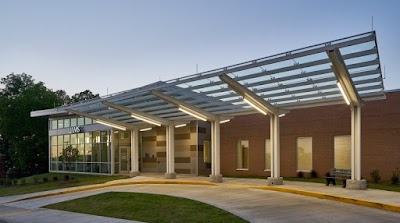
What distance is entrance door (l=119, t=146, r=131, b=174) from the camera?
3297 centimetres

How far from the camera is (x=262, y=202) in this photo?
50.1 feet

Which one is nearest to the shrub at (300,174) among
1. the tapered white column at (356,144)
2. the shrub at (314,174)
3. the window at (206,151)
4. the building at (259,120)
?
the building at (259,120)

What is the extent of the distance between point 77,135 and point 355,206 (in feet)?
88.9

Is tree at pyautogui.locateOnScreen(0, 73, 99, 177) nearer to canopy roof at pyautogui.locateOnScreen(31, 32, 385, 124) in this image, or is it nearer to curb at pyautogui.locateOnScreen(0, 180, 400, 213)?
curb at pyautogui.locateOnScreen(0, 180, 400, 213)

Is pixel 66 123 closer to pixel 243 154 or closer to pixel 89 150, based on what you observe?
pixel 89 150

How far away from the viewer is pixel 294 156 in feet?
88.1

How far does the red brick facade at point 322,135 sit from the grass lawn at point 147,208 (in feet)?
38.5

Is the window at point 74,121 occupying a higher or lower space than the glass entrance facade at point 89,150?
higher

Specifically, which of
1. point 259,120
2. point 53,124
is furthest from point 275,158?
point 53,124

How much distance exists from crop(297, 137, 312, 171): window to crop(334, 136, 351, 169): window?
180 centimetres

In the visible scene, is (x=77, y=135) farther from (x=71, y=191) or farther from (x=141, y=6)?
(x=141, y=6)

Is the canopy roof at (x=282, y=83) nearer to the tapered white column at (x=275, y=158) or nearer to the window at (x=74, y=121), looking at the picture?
the tapered white column at (x=275, y=158)

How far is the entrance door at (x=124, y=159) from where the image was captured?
32972 mm

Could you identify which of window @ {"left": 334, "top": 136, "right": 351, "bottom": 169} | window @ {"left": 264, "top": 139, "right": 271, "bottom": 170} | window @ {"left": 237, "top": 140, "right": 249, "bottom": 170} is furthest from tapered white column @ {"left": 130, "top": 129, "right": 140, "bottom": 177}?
window @ {"left": 334, "top": 136, "right": 351, "bottom": 169}
